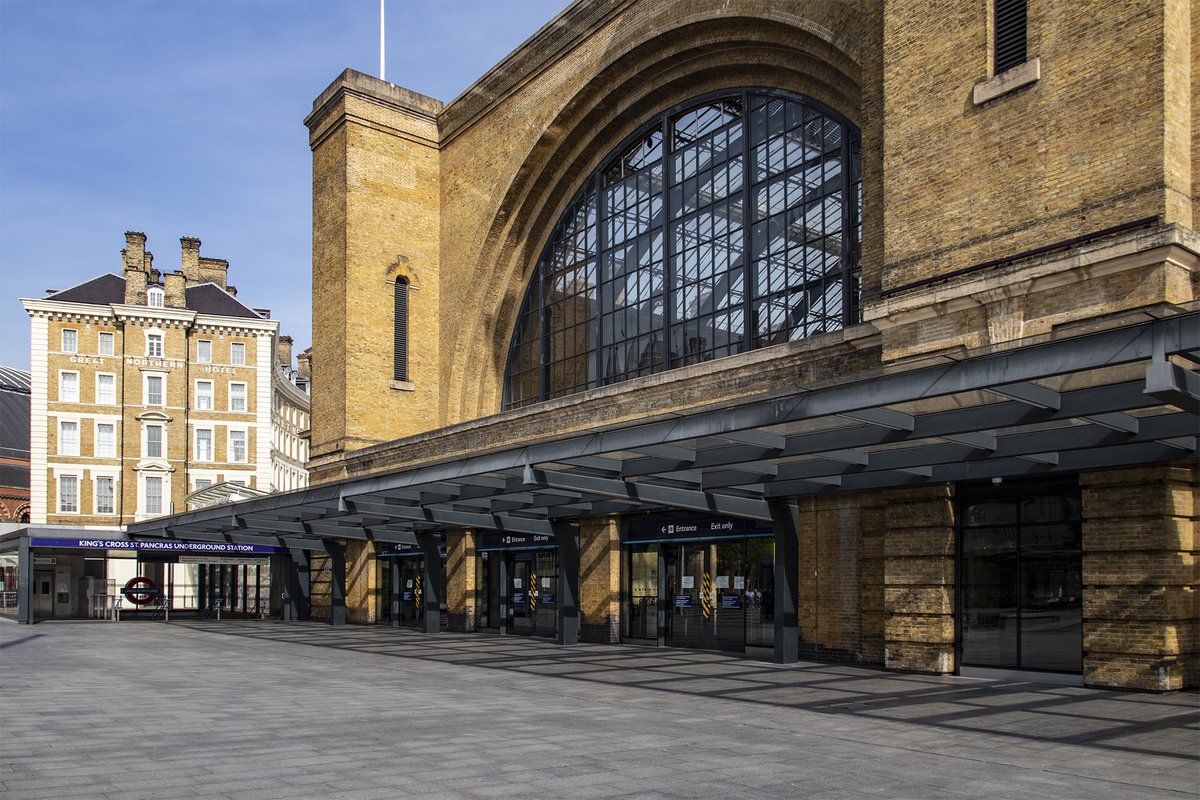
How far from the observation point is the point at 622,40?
2483cm

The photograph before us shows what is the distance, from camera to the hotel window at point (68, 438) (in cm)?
5203

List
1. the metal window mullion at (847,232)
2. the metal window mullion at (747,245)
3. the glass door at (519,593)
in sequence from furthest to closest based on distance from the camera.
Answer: the glass door at (519,593) < the metal window mullion at (747,245) < the metal window mullion at (847,232)

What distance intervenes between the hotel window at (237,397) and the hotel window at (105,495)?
679 cm

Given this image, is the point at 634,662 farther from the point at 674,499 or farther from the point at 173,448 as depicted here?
the point at 173,448

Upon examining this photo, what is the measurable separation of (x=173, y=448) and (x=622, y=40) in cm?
3807

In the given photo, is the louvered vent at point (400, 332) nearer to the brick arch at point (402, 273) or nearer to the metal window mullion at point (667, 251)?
the brick arch at point (402, 273)

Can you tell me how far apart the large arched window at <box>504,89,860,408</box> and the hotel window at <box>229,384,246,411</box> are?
30.6 m

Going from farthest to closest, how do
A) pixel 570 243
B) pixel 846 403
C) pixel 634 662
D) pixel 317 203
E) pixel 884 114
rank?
pixel 317 203, pixel 570 243, pixel 634 662, pixel 884 114, pixel 846 403

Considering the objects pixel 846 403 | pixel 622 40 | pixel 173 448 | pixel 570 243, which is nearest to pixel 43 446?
pixel 173 448

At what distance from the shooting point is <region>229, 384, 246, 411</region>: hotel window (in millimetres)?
55625

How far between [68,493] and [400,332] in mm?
29634

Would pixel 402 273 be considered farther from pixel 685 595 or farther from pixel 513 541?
pixel 685 595

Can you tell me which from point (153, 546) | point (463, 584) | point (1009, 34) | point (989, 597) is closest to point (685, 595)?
point (989, 597)

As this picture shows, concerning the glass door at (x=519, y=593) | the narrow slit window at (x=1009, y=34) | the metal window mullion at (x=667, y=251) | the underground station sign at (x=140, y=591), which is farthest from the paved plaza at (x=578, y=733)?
the underground station sign at (x=140, y=591)
